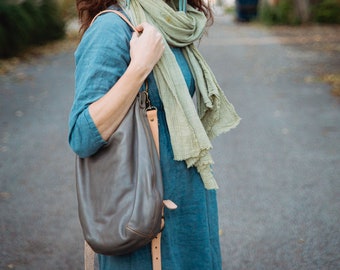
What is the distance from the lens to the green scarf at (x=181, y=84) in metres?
1.71

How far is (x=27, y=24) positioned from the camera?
13164mm

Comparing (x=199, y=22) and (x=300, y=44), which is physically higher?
(x=199, y=22)

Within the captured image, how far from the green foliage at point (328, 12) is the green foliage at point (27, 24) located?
11027 mm

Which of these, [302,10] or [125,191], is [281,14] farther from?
[125,191]

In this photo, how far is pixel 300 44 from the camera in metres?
15.1

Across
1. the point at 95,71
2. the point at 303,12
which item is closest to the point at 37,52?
the point at 303,12

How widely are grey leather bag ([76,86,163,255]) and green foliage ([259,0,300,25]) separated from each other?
2025cm

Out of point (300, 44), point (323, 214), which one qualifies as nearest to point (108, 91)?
point (323, 214)

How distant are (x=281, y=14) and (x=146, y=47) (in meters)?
20.6

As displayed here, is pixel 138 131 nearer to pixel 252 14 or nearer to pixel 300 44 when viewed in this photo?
pixel 300 44

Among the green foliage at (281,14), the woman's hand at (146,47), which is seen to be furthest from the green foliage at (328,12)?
the woman's hand at (146,47)

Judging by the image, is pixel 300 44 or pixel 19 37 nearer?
pixel 19 37

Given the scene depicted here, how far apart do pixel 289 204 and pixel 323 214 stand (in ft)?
1.06

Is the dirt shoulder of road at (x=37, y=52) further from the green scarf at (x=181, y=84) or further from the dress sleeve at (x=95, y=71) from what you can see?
the dress sleeve at (x=95, y=71)
